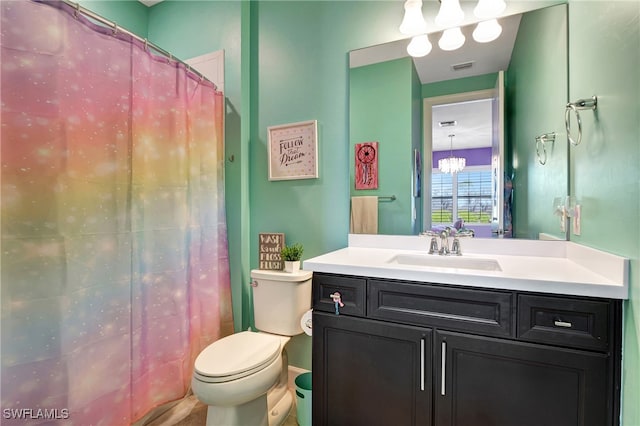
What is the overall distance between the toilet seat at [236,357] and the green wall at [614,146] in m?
1.28

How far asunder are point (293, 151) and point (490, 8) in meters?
1.27

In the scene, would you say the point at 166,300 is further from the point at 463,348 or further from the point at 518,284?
the point at 518,284

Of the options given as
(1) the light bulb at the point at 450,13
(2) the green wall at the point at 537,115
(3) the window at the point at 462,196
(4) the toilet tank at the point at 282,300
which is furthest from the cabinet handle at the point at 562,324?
(1) the light bulb at the point at 450,13

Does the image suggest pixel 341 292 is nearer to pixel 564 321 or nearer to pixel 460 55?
pixel 564 321

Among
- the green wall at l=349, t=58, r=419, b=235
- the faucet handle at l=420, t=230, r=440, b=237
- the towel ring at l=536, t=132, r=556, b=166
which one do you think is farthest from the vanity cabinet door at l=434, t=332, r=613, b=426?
the towel ring at l=536, t=132, r=556, b=166

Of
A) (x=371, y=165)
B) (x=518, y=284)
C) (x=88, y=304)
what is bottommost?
(x=88, y=304)

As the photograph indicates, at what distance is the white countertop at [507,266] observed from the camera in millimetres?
924

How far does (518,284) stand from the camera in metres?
0.99

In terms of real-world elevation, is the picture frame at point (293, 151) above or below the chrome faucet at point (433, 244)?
above

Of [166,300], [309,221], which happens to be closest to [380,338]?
[309,221]

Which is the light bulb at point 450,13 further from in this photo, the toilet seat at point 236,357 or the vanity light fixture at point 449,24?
the toilet seat at point 236,357

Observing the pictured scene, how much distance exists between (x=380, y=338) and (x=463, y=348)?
0.99 ft

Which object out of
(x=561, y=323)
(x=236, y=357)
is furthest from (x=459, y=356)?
(x=236, y=357)

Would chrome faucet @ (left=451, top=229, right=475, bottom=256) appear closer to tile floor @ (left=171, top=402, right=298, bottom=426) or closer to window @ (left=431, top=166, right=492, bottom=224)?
window @ (left=431, top=166, right=492, bottom=224)
